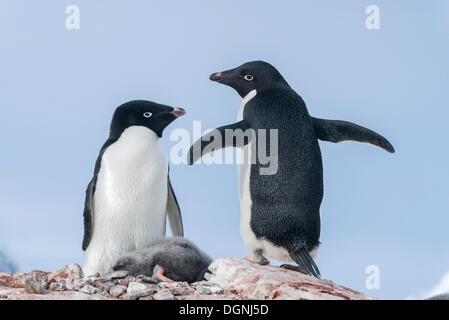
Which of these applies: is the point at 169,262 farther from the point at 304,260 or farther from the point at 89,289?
the point at 304,260

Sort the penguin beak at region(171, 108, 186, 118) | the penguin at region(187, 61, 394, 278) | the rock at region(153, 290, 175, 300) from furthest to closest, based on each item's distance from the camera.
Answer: the penguin beak at region(171, 108, 186, 118) → the penguin at region(187, 61, 394, 278) → the rock at region(153, 290, 175, 300)

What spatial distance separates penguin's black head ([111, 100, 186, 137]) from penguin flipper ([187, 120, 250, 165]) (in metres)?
0.49

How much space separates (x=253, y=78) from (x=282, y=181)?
748 mm

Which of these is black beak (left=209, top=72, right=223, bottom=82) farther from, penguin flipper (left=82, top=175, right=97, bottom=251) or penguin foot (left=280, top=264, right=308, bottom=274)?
penguin foot (left=280, top=264, right=308, bottom=274)

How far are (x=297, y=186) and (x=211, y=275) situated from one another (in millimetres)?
648

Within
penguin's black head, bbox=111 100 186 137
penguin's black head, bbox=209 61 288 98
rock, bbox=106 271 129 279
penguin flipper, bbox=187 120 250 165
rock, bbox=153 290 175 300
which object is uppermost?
penguin's black head, bbox=209 61 288 98

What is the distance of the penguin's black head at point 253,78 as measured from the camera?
3566 millimetres

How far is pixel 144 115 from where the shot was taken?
12.2 feet

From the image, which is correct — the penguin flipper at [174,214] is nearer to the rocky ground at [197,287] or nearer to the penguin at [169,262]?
the penguin at [169,262]

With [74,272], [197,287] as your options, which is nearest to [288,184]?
[197,287]

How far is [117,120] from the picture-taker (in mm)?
3734

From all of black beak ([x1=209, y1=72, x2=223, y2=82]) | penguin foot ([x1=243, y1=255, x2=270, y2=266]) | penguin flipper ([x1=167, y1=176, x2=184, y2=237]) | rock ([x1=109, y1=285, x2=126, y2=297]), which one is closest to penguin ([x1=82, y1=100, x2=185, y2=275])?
penguin flipper ([x1=167, y1=176, x2=184, y2=237])

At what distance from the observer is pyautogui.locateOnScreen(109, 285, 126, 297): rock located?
8.81ft

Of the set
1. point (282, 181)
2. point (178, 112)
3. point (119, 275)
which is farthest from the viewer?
point (178, 112)
